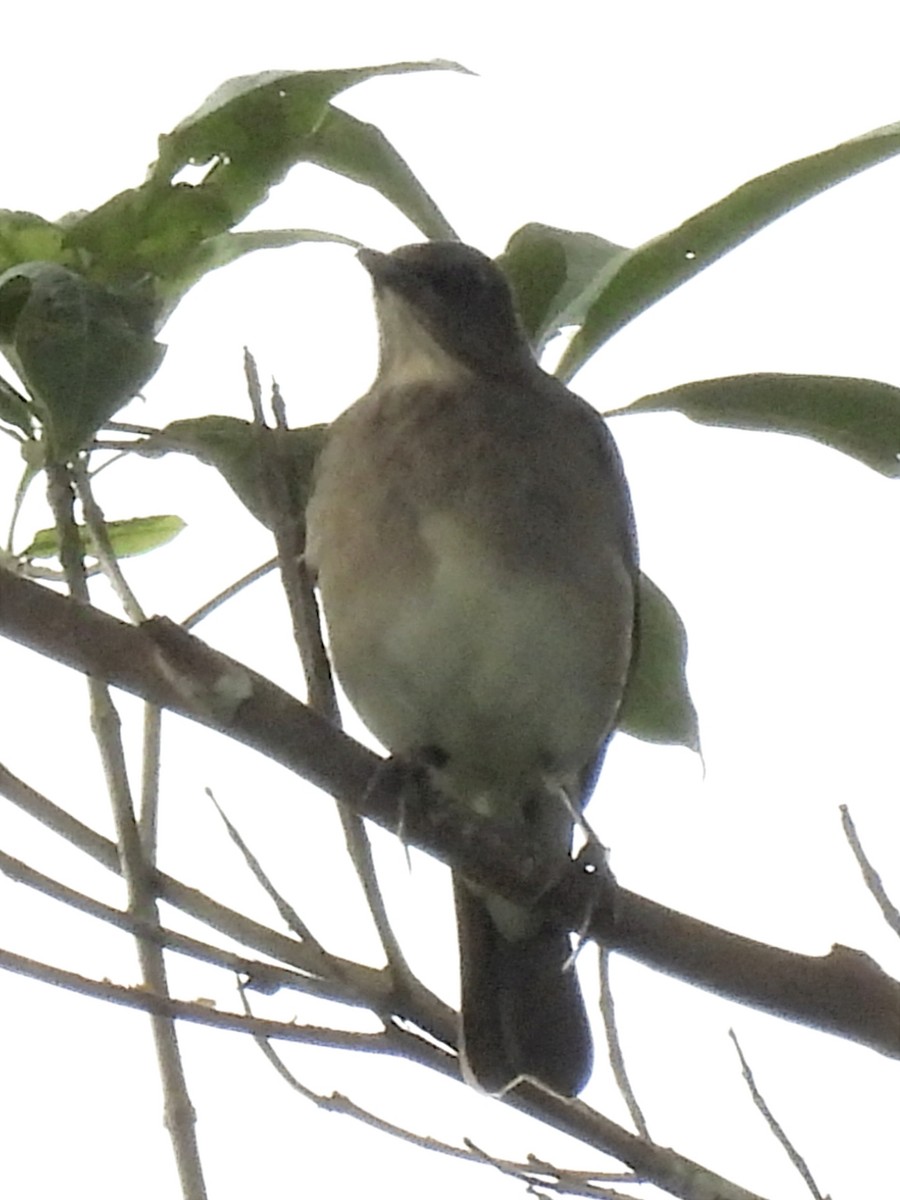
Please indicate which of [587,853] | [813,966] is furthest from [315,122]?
[813,966]

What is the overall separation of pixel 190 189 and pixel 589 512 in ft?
1.90

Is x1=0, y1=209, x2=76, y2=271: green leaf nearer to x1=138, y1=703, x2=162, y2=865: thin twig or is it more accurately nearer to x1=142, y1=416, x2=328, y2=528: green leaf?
→ x1=142, y1=416, x2=328, y2=528: green leaf

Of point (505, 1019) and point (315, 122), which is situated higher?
point (315, 122)

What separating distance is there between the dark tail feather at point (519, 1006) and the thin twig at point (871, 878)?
2.22ft

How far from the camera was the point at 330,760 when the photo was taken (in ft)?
3.70

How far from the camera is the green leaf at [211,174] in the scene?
4.77ft

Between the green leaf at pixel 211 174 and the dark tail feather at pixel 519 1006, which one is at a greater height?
the green leaf at pixel 211 174

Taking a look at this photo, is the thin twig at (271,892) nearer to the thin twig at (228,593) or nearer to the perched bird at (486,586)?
the thin twig at (228,593)

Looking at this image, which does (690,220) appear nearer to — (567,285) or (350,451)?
(567,285)

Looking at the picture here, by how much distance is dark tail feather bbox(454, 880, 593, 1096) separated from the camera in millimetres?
1789

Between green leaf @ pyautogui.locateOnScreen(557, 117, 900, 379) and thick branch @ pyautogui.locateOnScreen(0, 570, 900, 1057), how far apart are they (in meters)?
0.55

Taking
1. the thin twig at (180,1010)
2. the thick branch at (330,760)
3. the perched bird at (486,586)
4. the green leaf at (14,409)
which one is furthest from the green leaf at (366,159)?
the thin twig at (180,1010)

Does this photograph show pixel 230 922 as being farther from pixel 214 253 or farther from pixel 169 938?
pixel 214 253

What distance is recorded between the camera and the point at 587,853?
171cm
